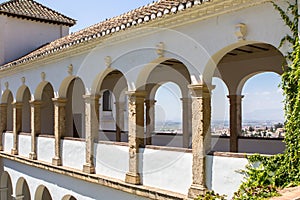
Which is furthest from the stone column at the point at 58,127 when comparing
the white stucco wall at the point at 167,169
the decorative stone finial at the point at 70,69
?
the white stucco wall at the point at 167,169

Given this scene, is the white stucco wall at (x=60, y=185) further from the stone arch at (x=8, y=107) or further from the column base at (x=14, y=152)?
the stone arch at (x=8, y=107)

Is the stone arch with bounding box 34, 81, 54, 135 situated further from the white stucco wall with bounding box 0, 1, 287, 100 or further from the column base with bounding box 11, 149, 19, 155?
the white stucco wall with bounding box 0, 1, 287, 100

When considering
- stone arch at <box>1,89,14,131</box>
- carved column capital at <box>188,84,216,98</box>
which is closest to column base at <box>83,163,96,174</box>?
carved column capital at <box>188,84,216,98</box>

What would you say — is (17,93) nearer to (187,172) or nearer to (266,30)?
(187,172)

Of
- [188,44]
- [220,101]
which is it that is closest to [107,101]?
[220,101]

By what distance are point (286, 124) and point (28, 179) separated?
38.1 feet

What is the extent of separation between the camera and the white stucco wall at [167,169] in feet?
27.0

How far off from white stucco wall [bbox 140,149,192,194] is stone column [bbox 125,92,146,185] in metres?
0.17

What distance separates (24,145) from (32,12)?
Result: 8.17 m

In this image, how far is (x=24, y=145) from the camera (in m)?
15.3

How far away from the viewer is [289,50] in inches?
253

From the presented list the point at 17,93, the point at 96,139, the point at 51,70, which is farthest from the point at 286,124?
the point at 17,93

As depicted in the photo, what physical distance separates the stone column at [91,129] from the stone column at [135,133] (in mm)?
1884

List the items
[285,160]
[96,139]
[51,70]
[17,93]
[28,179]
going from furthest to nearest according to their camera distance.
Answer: [17,93] → [28,179] → [51,70] → [96,139] → [285,160]
